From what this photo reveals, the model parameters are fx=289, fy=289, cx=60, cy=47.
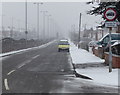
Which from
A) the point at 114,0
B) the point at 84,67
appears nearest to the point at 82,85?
the point at 84,67

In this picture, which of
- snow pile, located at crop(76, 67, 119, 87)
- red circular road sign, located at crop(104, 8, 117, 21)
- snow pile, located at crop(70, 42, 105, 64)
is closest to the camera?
snow pile, located at crop(76, 67, 119, 87)

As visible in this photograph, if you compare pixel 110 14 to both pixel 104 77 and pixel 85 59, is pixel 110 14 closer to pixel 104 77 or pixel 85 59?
pixel 104 77

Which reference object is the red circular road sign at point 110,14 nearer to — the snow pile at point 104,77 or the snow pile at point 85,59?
the snow pile at point 104,77

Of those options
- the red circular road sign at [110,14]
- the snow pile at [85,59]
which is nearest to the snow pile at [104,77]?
the red circular road sign at [110,14]

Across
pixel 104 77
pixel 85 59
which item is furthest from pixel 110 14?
pixel 85 59

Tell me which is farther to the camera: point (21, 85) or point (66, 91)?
point (21, 85)

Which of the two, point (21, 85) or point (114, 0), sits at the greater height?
point (114, 0)

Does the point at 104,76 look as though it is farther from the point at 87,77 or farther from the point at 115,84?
the point at 115,84

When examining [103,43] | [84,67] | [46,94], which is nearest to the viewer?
[46,94]

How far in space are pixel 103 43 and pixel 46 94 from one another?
1971 centimetres

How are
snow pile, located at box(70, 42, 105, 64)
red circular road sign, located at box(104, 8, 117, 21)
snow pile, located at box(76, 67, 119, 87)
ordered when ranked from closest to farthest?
1. snow pile, located at box(76, 67, 119, 87)
2. red circular road sign, located at box(104, 8, 117, 21)
3. snow pile, located at box(70, 42, 105, 64)

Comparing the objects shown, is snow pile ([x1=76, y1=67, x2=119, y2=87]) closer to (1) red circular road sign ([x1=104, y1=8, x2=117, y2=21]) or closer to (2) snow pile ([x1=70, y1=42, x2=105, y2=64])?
(1) red circular road sign ([x1=104, y1=8, x2=117, y2=21])

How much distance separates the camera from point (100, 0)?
18.9 metres

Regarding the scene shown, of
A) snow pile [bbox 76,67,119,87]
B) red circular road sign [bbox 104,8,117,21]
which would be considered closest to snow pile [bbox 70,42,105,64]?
snow pile [bbox 76,67,119,87]
